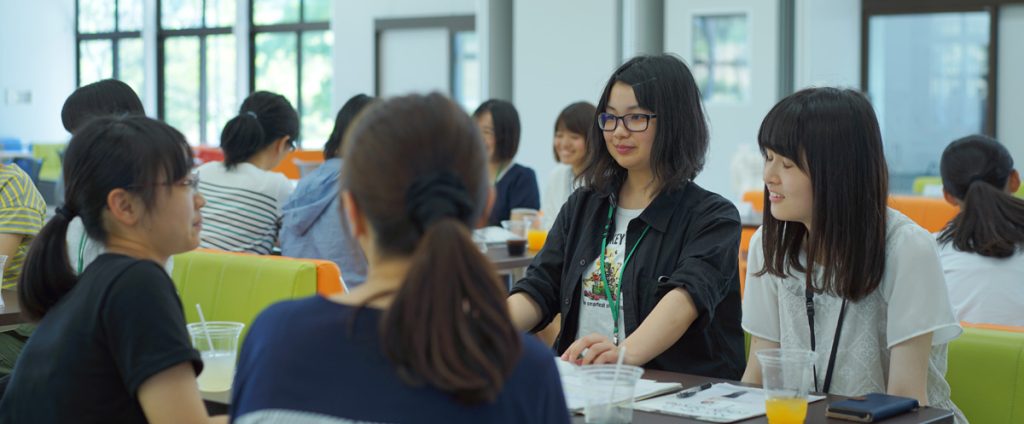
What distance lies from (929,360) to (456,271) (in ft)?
4.39

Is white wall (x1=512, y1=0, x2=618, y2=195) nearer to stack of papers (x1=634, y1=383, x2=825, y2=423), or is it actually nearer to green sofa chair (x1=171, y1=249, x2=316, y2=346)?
green sofa chair (x1=171, y1=249, x2=316, y2=346)

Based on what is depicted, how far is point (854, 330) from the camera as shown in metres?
2.17

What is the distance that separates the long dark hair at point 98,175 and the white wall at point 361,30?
36.0 ft

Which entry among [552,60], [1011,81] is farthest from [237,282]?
[1011,81]

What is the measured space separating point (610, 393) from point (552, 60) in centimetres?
746

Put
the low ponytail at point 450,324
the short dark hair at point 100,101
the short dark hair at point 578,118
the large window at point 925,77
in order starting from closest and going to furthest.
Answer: the low ponytail at point 450,324
the short dark hair at point 100,101
the short dark hair at point 578,118
the large window at point 925,77

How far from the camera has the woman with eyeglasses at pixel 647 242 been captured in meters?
2.42

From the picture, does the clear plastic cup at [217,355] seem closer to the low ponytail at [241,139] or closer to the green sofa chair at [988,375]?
the green sofa chair at [988,375]

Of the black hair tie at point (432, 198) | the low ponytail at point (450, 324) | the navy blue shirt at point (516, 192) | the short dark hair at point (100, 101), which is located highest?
the short dark hair at point (100, 101)

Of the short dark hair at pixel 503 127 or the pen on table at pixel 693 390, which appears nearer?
the pen on table at pixel 693 390

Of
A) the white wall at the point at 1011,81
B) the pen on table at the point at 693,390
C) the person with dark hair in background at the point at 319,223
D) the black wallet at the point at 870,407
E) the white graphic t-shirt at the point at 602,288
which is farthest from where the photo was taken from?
the white wall at the point at 1011,81

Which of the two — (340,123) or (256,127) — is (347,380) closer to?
(340,123)

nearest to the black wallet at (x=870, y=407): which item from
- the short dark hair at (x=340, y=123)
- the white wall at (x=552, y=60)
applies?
the short dark hair at (x=340, y=123)

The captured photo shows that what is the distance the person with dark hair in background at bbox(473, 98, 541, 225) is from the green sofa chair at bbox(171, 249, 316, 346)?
2063 mm
